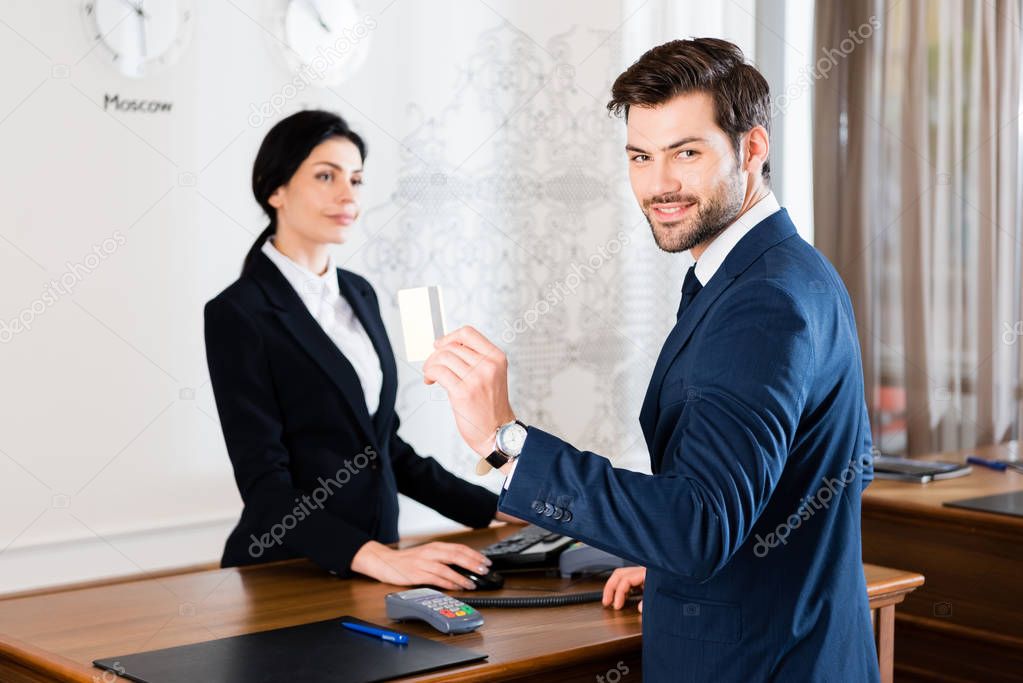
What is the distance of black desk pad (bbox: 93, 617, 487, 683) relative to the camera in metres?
1.71

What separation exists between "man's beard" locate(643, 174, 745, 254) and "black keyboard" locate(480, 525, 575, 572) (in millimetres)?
794

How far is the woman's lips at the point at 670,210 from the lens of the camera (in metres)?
1.77

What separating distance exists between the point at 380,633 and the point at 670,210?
791 mm

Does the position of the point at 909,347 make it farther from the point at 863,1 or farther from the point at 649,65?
the point at 649,65

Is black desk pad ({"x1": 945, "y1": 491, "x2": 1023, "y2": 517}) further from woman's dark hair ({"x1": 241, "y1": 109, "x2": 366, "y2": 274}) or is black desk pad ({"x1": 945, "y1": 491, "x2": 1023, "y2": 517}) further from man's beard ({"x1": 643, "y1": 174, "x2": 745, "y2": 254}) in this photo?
woman's dark hair ({"x1": 241, "y1": 109, "x2": 366, "y2": 274})

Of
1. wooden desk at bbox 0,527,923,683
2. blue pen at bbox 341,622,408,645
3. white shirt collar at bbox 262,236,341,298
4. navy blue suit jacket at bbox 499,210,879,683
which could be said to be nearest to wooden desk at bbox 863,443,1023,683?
wooden desk at bbox 0,527,923,683

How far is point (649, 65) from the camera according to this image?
5.75 feet

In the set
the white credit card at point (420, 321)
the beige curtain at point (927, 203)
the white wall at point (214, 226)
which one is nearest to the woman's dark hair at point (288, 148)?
the white wall at point (214, 226)

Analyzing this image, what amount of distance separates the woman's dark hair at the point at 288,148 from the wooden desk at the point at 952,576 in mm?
1736

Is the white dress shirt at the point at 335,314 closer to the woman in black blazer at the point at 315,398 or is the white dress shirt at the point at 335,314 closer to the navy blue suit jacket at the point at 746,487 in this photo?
the woman in black blazer at the point at 315,398

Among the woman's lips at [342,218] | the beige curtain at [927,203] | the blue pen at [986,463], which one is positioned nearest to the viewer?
the woman's lips at [342,218]

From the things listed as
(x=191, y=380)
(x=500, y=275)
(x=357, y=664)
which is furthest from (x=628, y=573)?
(x=500, y=275)

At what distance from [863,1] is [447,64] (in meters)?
1.61

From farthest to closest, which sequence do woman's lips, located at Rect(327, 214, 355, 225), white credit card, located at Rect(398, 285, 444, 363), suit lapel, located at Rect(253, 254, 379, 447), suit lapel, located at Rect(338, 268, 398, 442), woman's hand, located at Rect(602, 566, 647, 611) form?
woman's lips, located at Rect(327, 214, 355, 225) → suit lapel, located at Rect(338, 268, 398, 442) → suit lapel, located at Rect(253, 254, 379, 447) → woman's hand, located at Rect(602, 566, 647, 611) → white credit card, located at Rect(398, 285, 444, 363)
